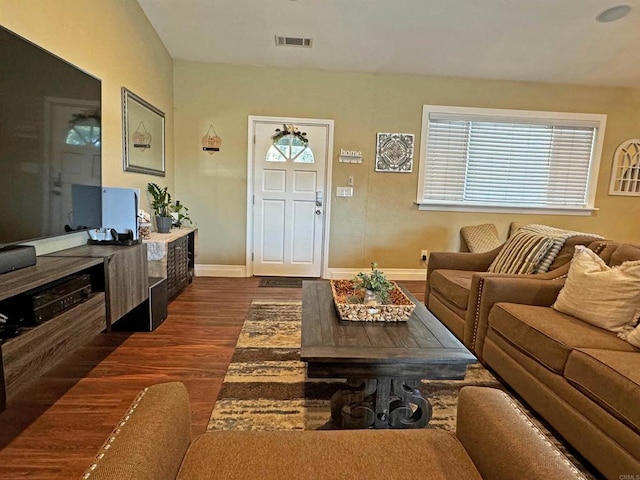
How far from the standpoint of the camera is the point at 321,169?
4555 millimetres

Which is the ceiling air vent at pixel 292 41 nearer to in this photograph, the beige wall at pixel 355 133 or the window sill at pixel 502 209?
the beige wall at pixel 355 133

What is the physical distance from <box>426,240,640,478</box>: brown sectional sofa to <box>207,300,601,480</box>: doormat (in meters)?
0.13

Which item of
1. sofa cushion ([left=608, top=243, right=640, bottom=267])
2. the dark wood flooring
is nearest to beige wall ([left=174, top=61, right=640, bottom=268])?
the dark wood flooring

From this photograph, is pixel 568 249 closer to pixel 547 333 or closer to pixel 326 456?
pixel 547 333

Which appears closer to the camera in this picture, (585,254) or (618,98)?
(585,254)

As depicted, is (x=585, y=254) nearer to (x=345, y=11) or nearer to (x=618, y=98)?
(x=345, y=11)

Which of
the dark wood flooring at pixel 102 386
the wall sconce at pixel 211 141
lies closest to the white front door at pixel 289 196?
the wall sconce at pixel 211 141

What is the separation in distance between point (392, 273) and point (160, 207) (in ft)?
9.42

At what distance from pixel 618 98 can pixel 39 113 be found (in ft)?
19.6

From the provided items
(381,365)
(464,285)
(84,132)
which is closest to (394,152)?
(464,285)

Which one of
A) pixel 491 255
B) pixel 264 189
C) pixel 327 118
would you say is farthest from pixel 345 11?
pixel 491 255

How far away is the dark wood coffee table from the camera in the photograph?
4.76ft

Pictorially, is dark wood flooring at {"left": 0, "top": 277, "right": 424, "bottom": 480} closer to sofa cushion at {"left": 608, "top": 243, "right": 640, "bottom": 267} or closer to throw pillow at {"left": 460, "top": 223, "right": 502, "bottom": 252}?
sofa cushion at {"left": 608, "top": 243, "right": 640, "bottom": 267}

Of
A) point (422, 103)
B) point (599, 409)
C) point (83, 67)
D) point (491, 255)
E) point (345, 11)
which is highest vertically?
point (345, 11)
